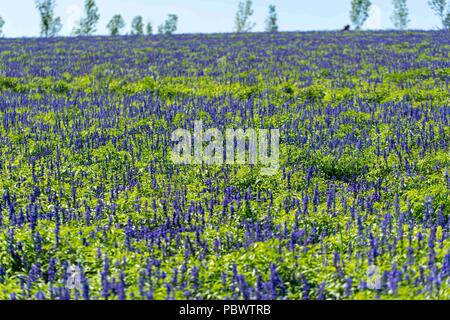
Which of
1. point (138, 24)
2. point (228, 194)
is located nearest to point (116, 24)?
point (138, 24)

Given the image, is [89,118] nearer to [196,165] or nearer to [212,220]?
[196,165]

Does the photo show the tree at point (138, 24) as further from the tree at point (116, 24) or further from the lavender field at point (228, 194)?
the lavender field at point (228, 194)

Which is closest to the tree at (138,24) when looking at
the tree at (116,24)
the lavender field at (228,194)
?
the tree at (116,24)

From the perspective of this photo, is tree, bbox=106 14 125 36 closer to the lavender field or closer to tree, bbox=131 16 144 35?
tree, bbox=131 16 144 35

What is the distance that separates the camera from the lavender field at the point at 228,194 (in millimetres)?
5297

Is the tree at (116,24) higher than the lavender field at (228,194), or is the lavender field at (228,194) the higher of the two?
the tree at (116,24)

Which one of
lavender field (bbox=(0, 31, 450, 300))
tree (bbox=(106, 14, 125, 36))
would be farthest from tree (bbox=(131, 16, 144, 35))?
lavender field (bbox=(0, 31, 450, 300))

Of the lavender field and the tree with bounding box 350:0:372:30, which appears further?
the tree with bounding box 350:0:372:30

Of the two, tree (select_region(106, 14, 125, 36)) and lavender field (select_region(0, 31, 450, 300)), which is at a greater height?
tree (select_region(106, 14, 125, 36))

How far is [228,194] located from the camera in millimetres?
7785

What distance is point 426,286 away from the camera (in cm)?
482

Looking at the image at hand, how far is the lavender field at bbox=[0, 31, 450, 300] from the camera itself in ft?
17.4
